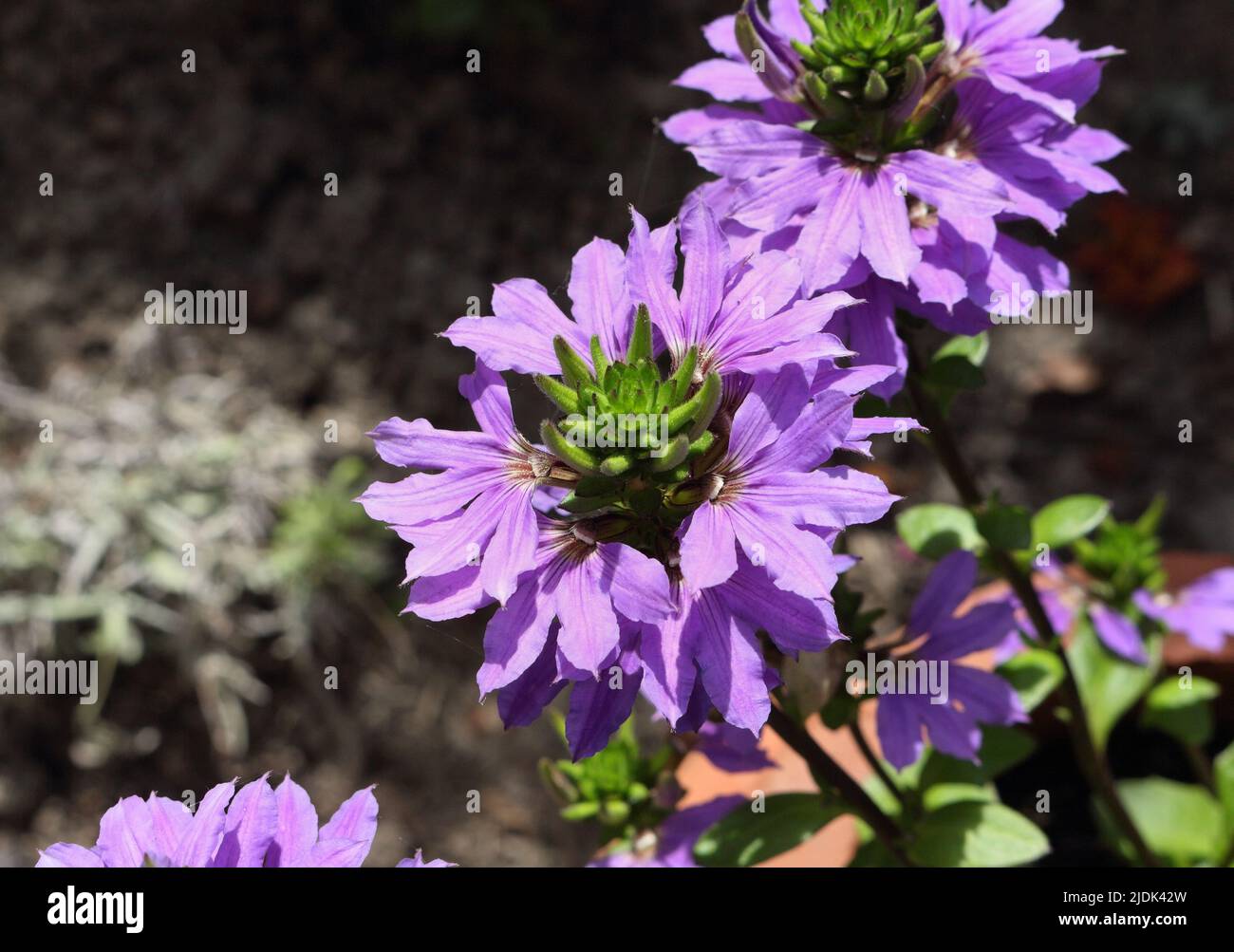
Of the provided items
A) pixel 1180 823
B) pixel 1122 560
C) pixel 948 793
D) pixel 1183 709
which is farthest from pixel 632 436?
pixel 1180 823

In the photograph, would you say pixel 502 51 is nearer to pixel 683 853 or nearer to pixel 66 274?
pixel 66 274

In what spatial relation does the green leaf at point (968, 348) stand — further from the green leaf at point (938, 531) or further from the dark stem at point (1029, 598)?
the green leaf at point (938, 531)

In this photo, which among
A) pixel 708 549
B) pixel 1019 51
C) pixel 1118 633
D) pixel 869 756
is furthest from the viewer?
pixel 1118 633

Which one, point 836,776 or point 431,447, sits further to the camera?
point 836,776

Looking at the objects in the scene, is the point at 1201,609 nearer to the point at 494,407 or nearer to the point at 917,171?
the point at 917,171

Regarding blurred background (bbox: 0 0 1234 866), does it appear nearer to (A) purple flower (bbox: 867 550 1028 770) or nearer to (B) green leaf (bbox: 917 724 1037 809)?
(B) green leaf (bbox: 917 724 1037 809)

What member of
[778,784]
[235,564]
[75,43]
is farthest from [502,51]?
[778,784]
